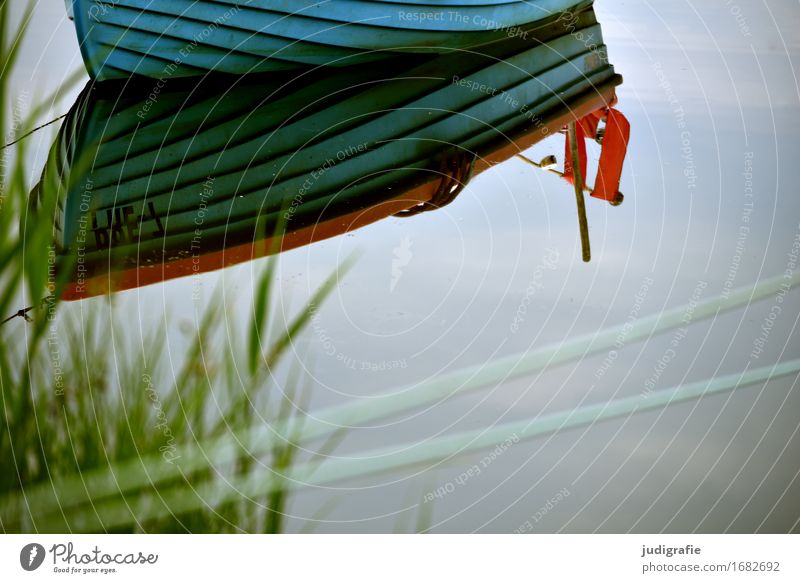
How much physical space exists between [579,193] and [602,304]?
0.70 ft

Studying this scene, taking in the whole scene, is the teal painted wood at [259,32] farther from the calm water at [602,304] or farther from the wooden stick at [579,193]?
the wooden stick at [579,193]

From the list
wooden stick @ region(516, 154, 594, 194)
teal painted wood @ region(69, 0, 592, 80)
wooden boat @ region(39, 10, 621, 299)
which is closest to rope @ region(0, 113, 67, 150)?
wooden boat @ region(39, 10, 621, 299)

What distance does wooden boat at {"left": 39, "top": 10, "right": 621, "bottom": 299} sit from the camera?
1.83 meters

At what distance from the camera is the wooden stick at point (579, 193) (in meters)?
1.89

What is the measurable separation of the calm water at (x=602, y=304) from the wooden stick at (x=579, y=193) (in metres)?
0.01

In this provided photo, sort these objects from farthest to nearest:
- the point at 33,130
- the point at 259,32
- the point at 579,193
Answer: the point at 259,32
the point at 579,193
the point at 33,130

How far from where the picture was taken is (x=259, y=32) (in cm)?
222

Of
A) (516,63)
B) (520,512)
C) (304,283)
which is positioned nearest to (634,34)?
(516,63)

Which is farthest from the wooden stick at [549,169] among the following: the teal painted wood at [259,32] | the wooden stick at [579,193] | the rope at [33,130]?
the rope at [33,130]

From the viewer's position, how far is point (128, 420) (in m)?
1.41

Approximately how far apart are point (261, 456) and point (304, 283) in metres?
0.35

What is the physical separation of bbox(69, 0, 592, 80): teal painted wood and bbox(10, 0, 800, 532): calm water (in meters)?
0.13

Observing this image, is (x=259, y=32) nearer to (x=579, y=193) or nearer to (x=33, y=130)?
(x=33, y=130)

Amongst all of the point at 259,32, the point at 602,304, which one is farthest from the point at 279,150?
the point at 602,304
